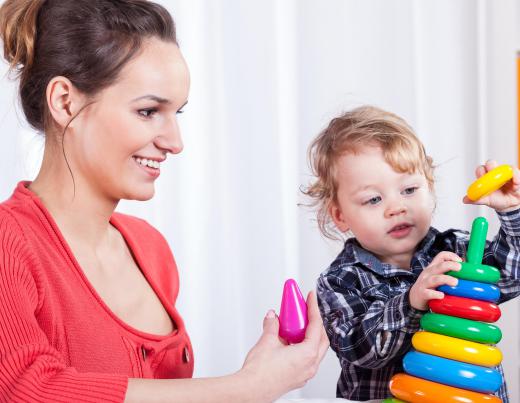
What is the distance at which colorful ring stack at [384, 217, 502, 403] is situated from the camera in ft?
3.92

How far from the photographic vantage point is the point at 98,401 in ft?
3.76

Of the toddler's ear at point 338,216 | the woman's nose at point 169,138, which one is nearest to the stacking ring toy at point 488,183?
the toddler's ear at point 338,216

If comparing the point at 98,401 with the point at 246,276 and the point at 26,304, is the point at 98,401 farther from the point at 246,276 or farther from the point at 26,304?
the point at 246,276

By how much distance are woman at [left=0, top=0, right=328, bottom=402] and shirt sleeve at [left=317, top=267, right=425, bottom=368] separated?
0.72 ft

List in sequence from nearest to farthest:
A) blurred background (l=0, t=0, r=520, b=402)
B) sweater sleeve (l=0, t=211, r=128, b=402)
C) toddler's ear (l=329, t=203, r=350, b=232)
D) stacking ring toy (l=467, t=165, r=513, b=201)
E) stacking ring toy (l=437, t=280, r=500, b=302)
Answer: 1. sweater sleeve (l=0, t=211, r=128, b=402)
2. stacking ring toy (l=437, t=280, r=500, b=302)
3. stacking ring toy (l=467, t=165, r=513, b=201)
4. toddler's ear (l=329, t=203, r=350, b=232)
5. blurred background (l=0, t=0, r=520, b=402)

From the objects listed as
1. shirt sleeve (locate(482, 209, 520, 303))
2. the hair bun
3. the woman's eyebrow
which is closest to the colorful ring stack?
shirt sleeve (locate(482, 209, 520, 303))


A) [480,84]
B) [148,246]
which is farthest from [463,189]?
[148,246]

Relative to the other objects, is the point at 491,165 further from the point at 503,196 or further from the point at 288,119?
the point at 288,119

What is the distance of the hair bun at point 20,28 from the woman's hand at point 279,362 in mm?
643

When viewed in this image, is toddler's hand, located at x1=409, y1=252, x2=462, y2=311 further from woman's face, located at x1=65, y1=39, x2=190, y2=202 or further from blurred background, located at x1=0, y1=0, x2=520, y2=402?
blurred background, located at x1=0, y1=0, x2=520, y2=402

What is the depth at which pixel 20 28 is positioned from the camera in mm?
1382

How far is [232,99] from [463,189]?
34.0 inches

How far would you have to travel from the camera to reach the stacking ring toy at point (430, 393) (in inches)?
46.7

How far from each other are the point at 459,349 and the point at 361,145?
57cm
